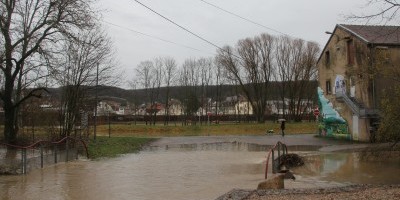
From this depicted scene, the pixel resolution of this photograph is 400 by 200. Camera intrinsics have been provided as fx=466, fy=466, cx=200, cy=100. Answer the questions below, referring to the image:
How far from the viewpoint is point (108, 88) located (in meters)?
35.1

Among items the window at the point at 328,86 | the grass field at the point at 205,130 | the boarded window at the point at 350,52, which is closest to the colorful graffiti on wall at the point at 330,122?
the window at the point at 328,86

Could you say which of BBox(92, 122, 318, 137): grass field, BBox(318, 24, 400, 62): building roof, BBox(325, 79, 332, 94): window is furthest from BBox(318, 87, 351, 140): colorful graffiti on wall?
BBox(92, 122, 318, 137): grass field

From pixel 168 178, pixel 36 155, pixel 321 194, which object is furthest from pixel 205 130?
pixel 321 194

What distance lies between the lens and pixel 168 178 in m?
16.3

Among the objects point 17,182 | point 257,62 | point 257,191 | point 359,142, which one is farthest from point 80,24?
point 257,62

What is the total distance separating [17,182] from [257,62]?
59619mm

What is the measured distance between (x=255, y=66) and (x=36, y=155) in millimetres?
54535

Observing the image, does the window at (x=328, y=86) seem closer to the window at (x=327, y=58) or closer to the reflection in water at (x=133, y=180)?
the window at (x=327, y=58)

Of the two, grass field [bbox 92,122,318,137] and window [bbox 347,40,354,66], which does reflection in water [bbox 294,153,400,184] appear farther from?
grass field [bbox 92,122,318,137]

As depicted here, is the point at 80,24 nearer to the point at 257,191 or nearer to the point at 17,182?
the point at 17,182

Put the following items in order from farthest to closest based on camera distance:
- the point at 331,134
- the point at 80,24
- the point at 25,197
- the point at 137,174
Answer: the point at 331,134
the point at 80,24
the point at 137,174
the point at 25,197

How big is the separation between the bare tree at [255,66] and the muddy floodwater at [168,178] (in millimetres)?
49472

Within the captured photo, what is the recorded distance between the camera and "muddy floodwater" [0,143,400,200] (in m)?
12.8

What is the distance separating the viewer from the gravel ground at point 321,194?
9.65 meters
